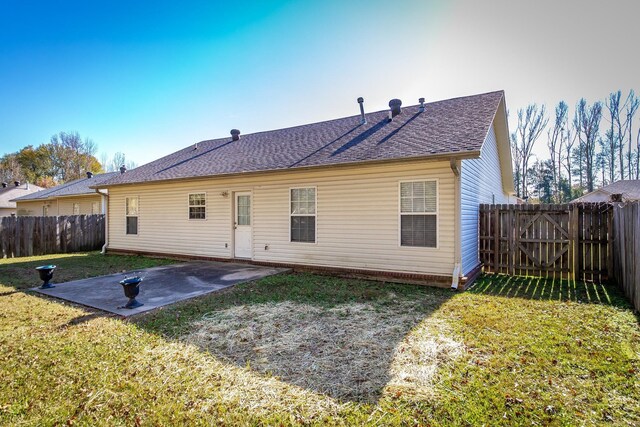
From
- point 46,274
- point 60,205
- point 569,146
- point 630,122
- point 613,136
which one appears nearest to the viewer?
point 46,274

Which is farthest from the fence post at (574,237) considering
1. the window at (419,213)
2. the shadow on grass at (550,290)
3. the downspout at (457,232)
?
the window at (419,213)

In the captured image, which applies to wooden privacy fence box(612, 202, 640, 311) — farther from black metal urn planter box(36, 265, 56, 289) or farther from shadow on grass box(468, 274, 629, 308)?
black metal urn planter box(36, 265, 56, 289)

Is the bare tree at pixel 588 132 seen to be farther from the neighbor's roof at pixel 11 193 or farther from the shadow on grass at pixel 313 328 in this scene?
the neighbor's roof at pixel 11 193

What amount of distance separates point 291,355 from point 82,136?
50.8 meters

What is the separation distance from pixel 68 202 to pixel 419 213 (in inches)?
921

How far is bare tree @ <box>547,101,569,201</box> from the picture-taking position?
3084cm

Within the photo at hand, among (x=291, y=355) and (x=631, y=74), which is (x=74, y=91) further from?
(x=631, y=74)

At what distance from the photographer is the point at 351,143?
8914mm

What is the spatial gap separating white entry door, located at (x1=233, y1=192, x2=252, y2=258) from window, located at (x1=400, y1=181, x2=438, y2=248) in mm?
4716

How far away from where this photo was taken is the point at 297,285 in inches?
278

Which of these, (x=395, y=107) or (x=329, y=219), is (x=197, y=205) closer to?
(x=329, y=219)

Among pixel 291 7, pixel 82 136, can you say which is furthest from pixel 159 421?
pixel 82 136

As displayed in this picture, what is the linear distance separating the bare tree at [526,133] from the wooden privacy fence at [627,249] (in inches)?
1065

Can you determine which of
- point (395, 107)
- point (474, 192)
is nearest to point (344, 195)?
point (474, 192)
